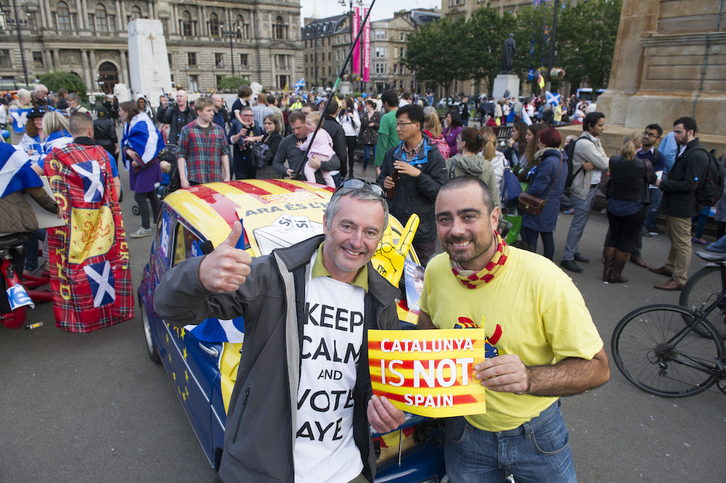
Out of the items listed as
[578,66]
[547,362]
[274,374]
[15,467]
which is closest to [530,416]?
[547,362]

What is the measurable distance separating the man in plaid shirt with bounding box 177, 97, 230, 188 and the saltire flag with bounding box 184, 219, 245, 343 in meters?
4.02

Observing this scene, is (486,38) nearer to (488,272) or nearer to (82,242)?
(82,242)

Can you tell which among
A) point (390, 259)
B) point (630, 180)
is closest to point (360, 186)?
point (390, 259)

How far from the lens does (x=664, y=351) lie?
3816 millimetres

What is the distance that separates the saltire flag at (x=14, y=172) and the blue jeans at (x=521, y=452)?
Answer: 4650 millimetres

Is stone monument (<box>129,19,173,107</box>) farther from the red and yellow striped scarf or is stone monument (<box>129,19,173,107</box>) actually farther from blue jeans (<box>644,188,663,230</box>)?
the red and yellow striped scarf

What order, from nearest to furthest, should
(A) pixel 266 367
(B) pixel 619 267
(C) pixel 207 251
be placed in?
(A) pixel 266 367 < (C) pixel 207 251 < (B) pixel 619 267

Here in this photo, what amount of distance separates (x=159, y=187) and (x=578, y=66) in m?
45.2

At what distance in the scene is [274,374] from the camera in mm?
1690

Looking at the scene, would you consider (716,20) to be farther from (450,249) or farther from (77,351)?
(77,351)

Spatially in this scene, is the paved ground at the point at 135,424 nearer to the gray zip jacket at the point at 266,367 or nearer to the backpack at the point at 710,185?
the gray zip jacket at the point at 266,367

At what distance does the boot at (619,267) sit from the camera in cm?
608

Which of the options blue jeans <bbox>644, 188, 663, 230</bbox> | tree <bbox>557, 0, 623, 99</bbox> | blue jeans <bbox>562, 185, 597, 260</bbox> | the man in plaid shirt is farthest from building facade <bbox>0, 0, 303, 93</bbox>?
blue jeans <bbox>562, 185, 597, 260</bbox>

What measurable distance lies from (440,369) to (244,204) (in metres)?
2.10
